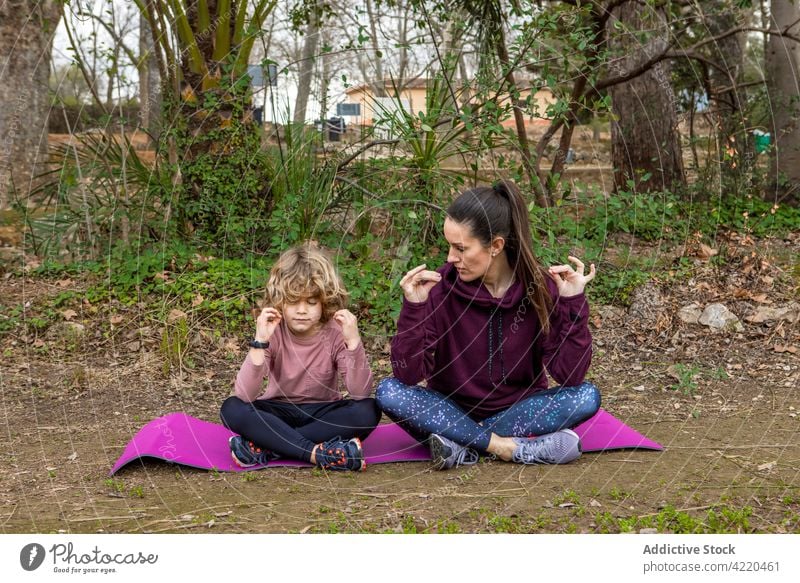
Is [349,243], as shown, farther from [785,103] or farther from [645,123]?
[785,103]

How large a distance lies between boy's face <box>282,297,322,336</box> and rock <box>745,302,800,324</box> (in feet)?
10.9

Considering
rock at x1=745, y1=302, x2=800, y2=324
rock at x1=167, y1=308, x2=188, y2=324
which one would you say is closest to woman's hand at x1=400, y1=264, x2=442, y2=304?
rock at x1=167, y1=308, x2=188, y2=324

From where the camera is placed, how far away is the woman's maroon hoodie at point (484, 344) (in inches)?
145

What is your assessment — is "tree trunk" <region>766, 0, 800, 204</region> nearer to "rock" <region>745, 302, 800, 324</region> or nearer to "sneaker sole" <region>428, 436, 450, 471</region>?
"rock" <region>745, 302, 800, 324</region>

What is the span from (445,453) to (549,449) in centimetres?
42

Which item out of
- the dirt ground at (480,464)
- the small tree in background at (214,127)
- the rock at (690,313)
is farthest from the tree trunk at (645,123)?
the small tree in background at (214,127)

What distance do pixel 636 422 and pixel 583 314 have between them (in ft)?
3.79

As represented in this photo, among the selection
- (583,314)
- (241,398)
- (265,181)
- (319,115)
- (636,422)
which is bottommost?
(636,422)

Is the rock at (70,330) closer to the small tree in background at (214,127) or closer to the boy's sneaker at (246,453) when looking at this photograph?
the small tree in background at (214,127)

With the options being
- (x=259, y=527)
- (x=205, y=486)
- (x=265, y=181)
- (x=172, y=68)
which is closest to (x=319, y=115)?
(x=265, y=181)

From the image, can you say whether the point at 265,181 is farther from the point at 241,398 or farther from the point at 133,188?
the point at 241,398

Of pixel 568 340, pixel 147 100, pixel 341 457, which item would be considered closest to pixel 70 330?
pixel 147 100

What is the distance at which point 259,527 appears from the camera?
3043 mm

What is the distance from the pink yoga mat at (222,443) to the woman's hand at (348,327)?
0.51m
